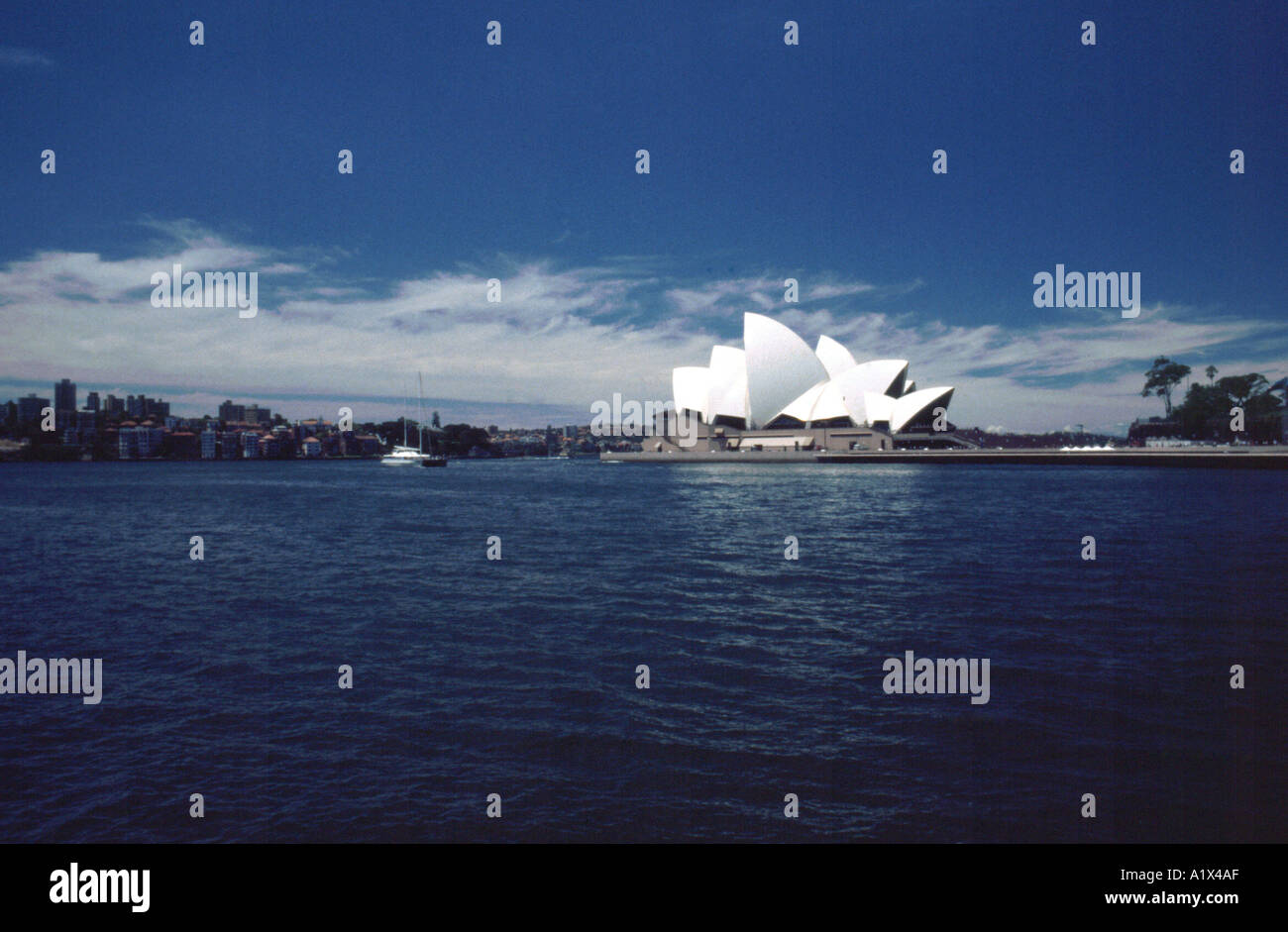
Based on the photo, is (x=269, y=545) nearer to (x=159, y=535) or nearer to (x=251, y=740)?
(x=159, y=535)

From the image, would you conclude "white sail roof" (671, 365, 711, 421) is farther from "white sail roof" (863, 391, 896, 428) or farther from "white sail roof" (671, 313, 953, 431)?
"white sail roof" (863, 391, 896, 428)

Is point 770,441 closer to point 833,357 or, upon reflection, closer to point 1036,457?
point 833,357

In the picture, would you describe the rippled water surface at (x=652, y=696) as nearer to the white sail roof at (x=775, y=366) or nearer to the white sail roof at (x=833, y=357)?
the white sail roof at (x=775, y=366)

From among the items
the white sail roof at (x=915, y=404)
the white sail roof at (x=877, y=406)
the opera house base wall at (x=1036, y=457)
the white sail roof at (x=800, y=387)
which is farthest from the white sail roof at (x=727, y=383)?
the white sail roof at (x=915, y=404)

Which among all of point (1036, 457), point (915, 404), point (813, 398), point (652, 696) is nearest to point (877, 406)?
point (915, 404)

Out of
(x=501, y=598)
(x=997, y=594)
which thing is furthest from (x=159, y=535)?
(x=997, y=594)

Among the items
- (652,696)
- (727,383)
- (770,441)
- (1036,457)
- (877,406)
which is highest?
(727,383)
